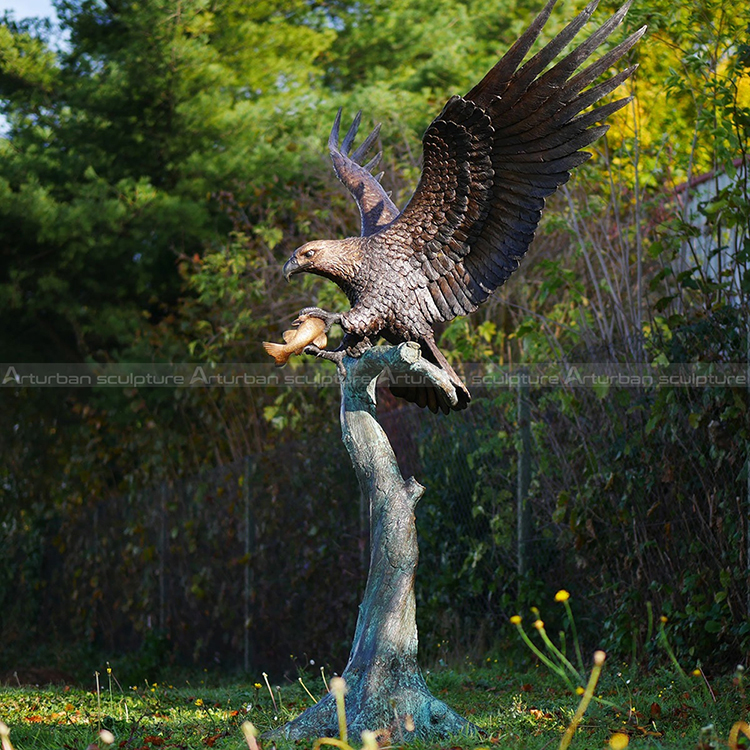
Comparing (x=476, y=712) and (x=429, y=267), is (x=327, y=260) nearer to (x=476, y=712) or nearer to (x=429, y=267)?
(x=429, y=267)

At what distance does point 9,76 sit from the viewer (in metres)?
10.5

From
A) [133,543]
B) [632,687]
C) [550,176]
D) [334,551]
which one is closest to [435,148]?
[550,176]

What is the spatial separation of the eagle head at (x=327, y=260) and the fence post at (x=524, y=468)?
248 cm

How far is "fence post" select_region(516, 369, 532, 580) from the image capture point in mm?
5965

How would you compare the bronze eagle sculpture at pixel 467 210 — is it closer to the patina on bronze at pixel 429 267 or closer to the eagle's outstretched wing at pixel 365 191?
the patina on bronze at pixel 429 267

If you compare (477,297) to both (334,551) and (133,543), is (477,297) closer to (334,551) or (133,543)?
(334,551)

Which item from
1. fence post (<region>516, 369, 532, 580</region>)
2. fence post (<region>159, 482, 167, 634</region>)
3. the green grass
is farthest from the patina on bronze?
fence post (<region>159, 482, 167, 634</region>)

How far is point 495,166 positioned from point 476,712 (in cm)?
226

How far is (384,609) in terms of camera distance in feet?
11.7

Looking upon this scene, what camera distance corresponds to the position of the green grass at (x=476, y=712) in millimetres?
3582

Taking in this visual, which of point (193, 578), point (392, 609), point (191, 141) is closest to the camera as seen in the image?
point (392, 609)

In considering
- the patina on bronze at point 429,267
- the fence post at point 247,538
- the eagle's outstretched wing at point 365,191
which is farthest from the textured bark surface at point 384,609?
the fence post at point 247,538

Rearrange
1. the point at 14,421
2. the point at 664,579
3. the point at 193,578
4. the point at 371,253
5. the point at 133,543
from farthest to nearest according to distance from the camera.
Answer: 1. the point at 14,421
2. the point at 133,543
3. the point at 193,578
4. the point at 664,579
5. the point at 371,253

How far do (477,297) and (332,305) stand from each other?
4224mm
